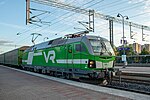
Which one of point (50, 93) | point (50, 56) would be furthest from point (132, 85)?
point (50, 56)

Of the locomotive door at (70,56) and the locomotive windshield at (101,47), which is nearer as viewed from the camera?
the locomotive windshield at (101,47)

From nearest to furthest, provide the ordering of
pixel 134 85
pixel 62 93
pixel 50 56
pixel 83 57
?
pixel 62 93
pixel 134 85
pixel 83 57
pixel 50 56

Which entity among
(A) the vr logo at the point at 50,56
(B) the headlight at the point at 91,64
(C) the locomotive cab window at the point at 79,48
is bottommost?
(B) the headlight at the point at 91,64

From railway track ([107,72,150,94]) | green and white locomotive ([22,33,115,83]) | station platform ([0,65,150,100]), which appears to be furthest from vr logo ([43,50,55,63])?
railway track ([107,72,150,94])

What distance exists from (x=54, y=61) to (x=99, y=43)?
211 inches

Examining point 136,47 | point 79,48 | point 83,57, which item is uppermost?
point 136,47

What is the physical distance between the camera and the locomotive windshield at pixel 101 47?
1302 centimetres

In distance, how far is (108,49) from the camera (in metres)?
13.6

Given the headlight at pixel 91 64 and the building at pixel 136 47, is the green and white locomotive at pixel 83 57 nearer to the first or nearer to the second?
the headlight at pixel 91 64

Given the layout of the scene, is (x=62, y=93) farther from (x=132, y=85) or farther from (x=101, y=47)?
(x=101, y=47)

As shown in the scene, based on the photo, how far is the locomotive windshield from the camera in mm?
13016

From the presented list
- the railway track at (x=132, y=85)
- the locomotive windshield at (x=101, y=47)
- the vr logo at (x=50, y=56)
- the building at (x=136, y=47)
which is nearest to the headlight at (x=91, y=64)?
the locomotive windshield at (x=101, y=47)

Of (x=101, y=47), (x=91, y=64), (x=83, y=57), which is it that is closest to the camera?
(x=91, y=64)

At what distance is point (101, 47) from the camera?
13.4 metres
